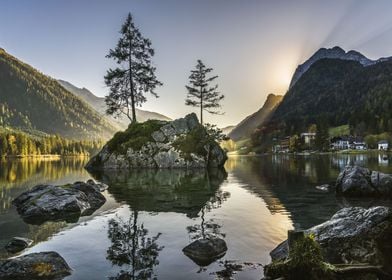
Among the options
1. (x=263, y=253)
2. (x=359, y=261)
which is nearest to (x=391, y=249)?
(x=359, y=261)

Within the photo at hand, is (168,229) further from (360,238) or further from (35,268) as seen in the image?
(360,238)

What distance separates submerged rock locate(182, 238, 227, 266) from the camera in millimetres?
13266

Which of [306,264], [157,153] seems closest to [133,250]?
[306,264]

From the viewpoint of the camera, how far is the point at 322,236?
480 inches

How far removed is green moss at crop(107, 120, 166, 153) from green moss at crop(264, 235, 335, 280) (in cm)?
5788

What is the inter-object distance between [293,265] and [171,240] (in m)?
7.61

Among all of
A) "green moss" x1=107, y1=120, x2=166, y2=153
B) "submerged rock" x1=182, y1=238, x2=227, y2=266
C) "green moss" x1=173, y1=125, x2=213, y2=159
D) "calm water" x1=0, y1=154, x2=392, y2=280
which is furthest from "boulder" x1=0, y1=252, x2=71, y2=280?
"green moss" x1=173, y1=125, x2=213, y2=159

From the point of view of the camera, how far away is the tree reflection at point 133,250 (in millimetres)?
12068

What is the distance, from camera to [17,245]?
50.4 ft

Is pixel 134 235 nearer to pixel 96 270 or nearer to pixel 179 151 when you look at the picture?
→ pixel 96 270

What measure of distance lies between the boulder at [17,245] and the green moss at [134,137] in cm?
5061

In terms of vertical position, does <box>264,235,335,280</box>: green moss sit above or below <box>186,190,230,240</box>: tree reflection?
above

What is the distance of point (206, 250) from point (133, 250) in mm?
2956

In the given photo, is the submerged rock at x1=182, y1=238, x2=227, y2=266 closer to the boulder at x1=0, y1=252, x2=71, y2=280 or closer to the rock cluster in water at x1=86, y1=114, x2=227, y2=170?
the boulder at x1=0, y1=252, x2=71, y2=280
